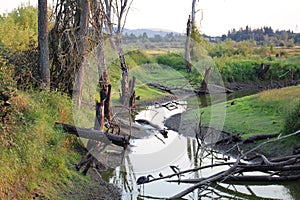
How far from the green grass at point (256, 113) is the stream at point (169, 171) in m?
2.23

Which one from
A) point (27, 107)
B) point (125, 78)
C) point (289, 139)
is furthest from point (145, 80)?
point (27, 107)

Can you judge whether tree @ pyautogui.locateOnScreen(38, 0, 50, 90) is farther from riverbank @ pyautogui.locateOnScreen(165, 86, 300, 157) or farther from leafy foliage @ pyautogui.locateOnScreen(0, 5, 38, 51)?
riverbank @ pyautogui.locateOnScreen(165, 86, 300, 157)

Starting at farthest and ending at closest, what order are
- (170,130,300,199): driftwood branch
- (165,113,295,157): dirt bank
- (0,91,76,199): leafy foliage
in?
(165,113,295,157): dirt bank < (170,130,300,199): driftwood branch < (0,91,76,199): leafy foliage

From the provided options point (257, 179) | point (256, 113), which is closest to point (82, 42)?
point (257, 179)

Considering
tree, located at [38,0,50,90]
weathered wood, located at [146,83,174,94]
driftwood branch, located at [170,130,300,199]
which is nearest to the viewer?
driftwood branch, located at [170,130,300,199]

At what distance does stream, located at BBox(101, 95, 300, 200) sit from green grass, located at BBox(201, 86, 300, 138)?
2233 millimetres

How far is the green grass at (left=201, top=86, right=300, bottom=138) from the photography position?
19.3m

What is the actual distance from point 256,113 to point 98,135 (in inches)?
448

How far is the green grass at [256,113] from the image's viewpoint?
19.3 meters

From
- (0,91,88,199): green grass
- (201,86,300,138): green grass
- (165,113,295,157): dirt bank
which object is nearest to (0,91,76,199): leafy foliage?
(0,91,88,199): green grass

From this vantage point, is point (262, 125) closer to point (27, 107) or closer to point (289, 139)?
point (289, 139)

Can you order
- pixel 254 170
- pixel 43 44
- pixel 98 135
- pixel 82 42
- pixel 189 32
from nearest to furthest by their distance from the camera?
pixel 254 170, pixel 98 135, pixel 43 44, pixel 82 42, pixel 189 32

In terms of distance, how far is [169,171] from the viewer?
14781mm

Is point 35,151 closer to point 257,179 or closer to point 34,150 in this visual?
point 34,150
